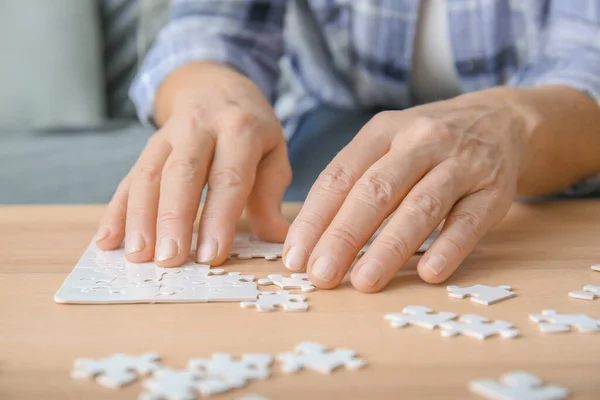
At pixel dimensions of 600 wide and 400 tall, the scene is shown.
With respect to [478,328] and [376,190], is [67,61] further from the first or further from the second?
[478,328]

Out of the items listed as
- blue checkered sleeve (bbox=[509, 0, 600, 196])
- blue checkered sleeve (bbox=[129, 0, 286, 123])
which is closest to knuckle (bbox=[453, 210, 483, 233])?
blue checkered sleeve (bbox=[509, 0, 600, 196])

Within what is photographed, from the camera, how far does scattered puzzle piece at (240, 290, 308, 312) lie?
81cm

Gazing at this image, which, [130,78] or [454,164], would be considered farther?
[130,78]

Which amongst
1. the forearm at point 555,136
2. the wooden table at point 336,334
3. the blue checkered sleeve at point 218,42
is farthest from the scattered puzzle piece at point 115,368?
the blue checkered sleeve at point 218,42

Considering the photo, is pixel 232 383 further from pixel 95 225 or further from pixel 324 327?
pixel 95 225

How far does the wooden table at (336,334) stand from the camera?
2.05 feet

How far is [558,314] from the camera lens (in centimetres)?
78

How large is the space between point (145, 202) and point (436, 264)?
0.45 metres

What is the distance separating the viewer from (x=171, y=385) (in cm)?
61

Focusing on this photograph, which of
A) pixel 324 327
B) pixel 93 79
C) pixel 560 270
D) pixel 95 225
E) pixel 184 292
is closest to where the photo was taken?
pixel 324 327

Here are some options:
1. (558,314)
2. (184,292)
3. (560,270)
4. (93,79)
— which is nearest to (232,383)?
(184,292)

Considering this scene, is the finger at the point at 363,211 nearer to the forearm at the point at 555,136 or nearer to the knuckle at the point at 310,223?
the knuckle at the point at 310,223

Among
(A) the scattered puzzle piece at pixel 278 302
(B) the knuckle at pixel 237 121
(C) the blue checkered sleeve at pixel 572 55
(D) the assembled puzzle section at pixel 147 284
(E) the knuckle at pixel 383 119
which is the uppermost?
(C) the blue checkered sleeve at pixel 572 55

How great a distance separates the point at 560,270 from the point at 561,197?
2.03ft
